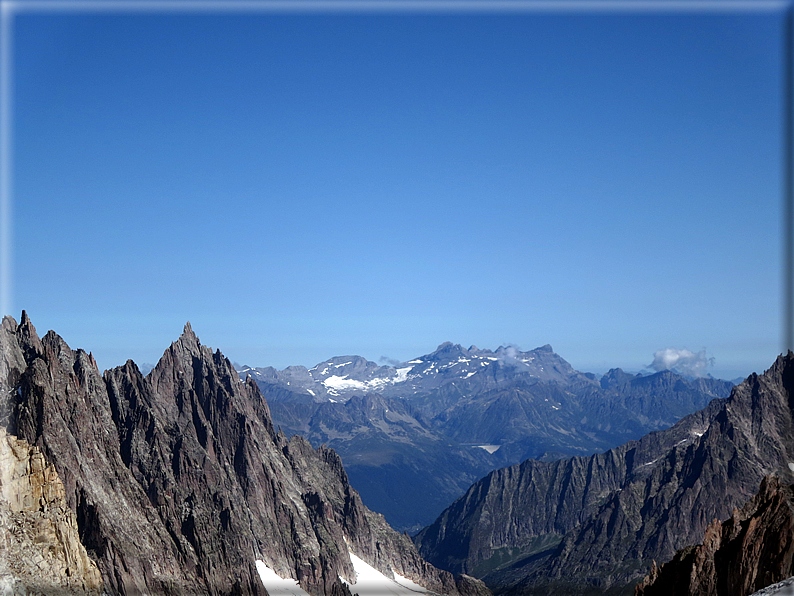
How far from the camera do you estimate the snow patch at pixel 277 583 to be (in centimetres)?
16388

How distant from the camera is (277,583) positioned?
550ft

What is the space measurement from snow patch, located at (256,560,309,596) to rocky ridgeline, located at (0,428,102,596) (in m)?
114

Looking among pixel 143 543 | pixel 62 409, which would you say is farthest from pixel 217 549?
pixel 62 409

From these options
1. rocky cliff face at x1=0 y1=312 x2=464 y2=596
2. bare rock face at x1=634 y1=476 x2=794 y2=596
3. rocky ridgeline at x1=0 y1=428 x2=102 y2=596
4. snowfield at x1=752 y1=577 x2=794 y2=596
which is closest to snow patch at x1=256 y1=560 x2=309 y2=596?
rocky cliff face at x1=0 y1=312 x2=464 y2=596

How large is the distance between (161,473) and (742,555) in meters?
110

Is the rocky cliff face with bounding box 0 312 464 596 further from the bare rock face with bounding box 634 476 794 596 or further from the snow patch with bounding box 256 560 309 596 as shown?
the bare rock face with bounding box 634 476 794 596

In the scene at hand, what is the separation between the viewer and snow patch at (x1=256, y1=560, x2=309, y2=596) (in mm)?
163875

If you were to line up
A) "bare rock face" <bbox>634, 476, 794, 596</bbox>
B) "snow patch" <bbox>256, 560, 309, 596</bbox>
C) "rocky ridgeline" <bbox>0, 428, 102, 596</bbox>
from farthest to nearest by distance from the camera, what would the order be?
"snow patch" <bbox>256, 560, 309, 596</bbox> < "bare rock face" <bbox>634, 476, 794, 596</bbox> < "rocky ridgeline" <bbox>0, 428, 102, 596</bbox>

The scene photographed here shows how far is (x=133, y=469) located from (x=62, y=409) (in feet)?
101

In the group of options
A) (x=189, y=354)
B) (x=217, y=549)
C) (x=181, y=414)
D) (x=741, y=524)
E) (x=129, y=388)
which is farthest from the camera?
(x=189, y=354)

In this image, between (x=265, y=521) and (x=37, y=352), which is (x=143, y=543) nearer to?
(x=37, y=352)

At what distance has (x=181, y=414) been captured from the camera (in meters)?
184

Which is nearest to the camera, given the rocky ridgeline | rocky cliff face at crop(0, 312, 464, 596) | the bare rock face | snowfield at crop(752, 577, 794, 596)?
snowfield at crop(752, 577, 794, 596)

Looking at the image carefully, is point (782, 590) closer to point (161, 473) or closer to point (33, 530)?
point (33, 530)
